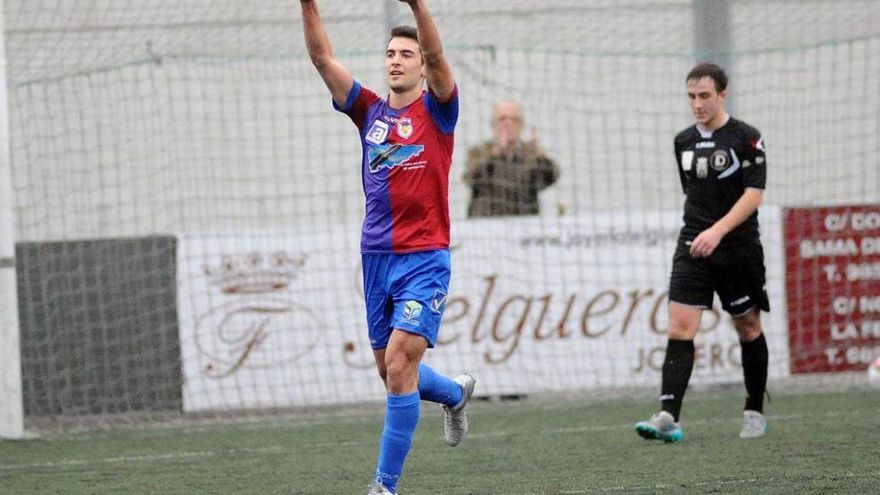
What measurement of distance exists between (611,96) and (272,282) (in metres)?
3.61

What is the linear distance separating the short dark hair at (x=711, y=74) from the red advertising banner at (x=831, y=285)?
348 cm

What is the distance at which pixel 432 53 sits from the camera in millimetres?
5953

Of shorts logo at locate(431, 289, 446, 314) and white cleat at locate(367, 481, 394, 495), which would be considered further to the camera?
shorts logo at locate(431, 289, 446, 314)

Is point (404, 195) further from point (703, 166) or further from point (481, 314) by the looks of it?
point (481, 314)

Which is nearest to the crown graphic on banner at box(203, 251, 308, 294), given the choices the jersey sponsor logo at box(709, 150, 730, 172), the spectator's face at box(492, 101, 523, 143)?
the spectator's face at box(492, 101, 523, 143)

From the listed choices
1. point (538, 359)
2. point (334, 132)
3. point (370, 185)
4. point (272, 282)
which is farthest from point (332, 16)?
point (370, 185)

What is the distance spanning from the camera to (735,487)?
6.16 m

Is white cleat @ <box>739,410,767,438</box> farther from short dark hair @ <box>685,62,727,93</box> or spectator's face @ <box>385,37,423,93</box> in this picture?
spectator's face @ <box>385,37,423,93</box>

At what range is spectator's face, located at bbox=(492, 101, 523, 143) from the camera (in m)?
11.4

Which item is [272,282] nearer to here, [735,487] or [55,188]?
[55,188]

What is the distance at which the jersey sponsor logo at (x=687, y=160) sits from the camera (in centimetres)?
814

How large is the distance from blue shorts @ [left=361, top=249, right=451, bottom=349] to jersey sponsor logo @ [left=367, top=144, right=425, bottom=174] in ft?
1.22

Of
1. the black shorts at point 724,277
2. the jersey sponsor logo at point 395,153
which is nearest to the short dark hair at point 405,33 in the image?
the jersey sponsor logo at point 395,153

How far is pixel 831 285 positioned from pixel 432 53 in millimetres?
6254
